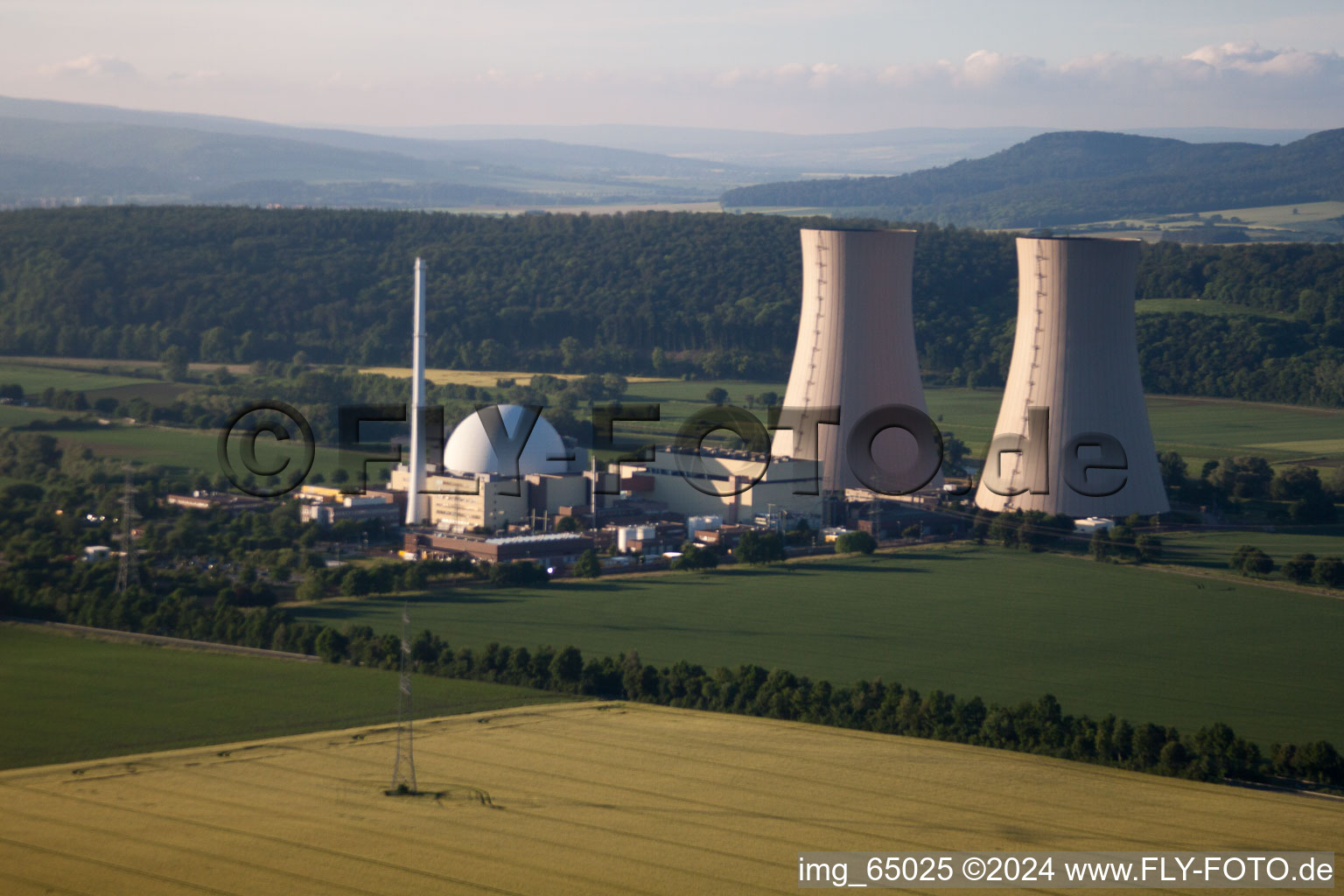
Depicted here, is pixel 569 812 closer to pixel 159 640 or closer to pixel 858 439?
pixel 159 640

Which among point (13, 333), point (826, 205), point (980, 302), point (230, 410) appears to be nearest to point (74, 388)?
point (230, 410)

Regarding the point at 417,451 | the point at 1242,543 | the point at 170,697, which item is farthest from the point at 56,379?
the point at 1242,543

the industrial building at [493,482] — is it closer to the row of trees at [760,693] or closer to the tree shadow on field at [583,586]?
the tree shadow on field at [583,586]

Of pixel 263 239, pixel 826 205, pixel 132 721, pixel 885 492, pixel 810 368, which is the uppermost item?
pixel 826 205

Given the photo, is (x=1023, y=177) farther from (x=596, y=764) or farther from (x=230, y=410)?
(x=596, y=764)

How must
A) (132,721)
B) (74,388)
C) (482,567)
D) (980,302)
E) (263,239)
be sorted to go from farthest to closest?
(263,239) < (980,302) < (74,388) < (482,567) < (132,721)

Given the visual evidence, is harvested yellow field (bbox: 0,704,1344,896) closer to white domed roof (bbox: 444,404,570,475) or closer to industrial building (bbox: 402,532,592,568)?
industrial building (bbox: 402,532,592,568)

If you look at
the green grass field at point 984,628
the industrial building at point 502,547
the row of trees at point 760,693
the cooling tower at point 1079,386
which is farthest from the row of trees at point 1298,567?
the industrial building at point 502,547
